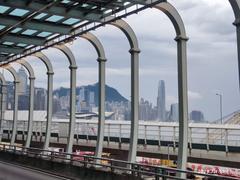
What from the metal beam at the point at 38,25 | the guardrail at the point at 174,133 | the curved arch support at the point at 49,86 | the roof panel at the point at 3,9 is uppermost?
the roof panel at the point at 3,9

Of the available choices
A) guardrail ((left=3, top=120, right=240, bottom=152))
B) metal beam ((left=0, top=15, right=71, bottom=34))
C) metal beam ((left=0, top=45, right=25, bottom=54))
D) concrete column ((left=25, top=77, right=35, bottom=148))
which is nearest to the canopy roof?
metal beam ((left=0, top=15, right=71, bottom=34))

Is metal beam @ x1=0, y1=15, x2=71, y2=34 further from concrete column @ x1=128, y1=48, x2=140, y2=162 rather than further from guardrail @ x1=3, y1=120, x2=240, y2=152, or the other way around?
guardrail @ x1=3, y1=120, x2=240, y2=152

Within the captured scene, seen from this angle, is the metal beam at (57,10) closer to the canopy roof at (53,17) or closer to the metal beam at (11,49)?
the canopy roof at (53,17)

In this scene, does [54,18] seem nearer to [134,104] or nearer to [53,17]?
[53,17]

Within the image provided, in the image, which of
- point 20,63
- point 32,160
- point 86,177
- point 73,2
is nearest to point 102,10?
point 73,2

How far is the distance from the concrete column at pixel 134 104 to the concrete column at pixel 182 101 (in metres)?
2.90

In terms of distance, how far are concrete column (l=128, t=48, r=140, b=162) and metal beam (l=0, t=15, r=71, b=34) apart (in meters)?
5.53

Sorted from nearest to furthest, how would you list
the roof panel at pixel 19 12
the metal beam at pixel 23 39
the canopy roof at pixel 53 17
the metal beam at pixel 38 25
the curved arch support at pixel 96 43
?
1. the canopy roof at pixel 53 17
2. the roof panel at pixel 19 12
3. the curved arch support at pixel 96 43
4. the metal beam at pixel 38 25
5. the metal beam at pixel 23 39

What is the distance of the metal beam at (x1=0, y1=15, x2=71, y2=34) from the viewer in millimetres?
20312

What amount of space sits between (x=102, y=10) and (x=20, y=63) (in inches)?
485

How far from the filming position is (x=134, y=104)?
16656 mm

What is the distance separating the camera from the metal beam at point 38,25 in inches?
800

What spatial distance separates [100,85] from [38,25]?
4.31 m

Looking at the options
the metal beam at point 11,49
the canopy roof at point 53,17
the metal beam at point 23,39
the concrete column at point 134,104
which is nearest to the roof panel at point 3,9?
the canopy roof at point 53,17
